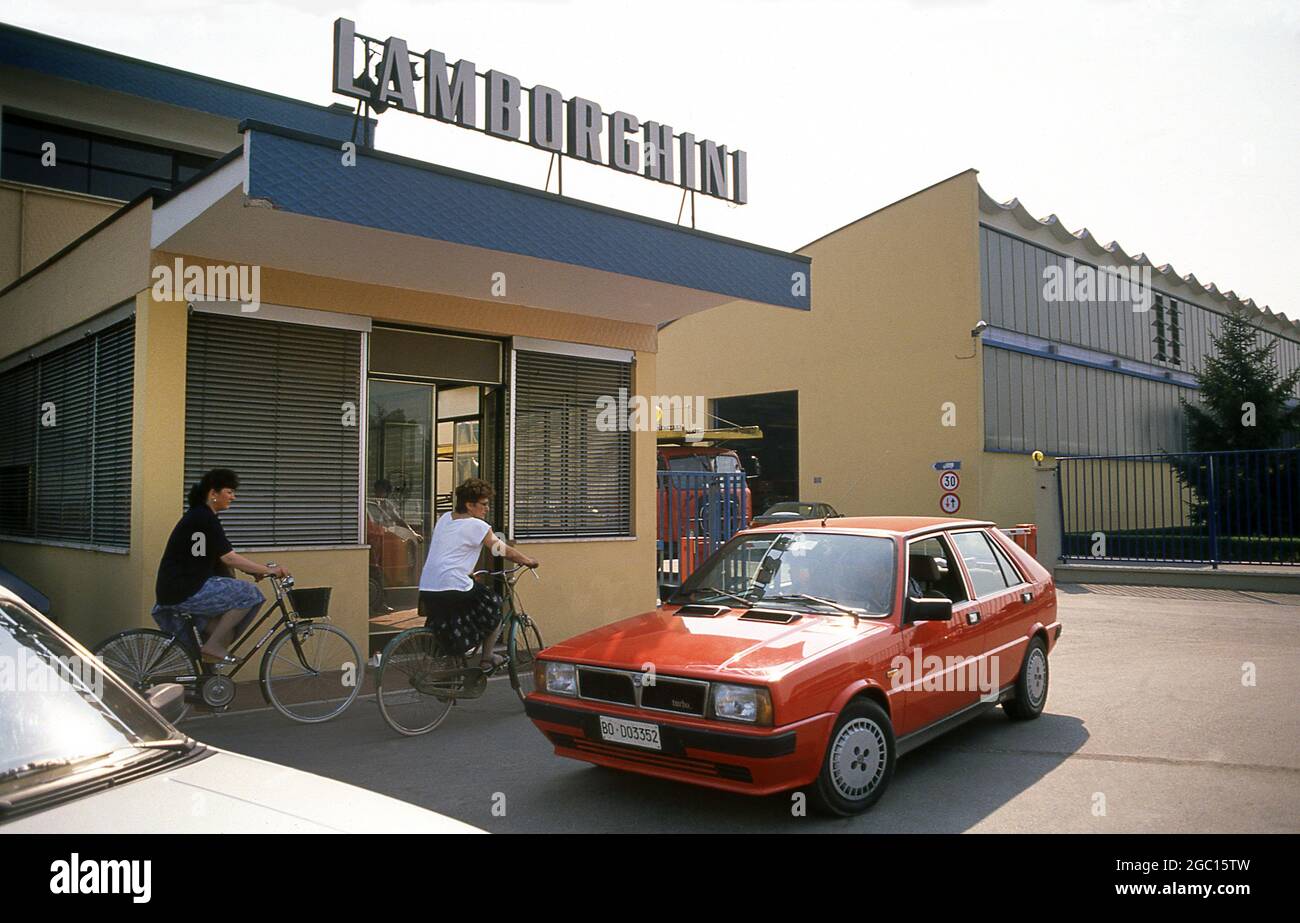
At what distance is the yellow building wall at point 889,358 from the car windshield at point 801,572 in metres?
17.3

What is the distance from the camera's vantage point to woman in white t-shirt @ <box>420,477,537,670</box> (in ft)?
22.1

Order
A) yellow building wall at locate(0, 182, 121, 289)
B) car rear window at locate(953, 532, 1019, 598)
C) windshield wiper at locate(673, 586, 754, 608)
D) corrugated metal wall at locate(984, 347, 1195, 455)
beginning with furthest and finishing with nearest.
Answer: corrugated metal wall at locate(984, 347, 1195, 455) < yellow building wall at locate(0, 182, 121, 289) < car rear window at locate(953, 532, 1019, 598) < windshield wiper at locate(673, 586, 754, 608)

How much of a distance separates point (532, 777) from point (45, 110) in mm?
14658

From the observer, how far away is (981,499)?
22.2 m

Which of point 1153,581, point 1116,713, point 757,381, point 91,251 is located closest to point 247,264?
point 91,251

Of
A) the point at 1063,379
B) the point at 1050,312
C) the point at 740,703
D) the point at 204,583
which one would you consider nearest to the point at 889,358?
the point at 1050,312

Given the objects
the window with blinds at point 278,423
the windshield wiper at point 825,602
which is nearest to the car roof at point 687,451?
the window with blinds at point 278,423

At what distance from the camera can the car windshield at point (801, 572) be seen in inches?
220

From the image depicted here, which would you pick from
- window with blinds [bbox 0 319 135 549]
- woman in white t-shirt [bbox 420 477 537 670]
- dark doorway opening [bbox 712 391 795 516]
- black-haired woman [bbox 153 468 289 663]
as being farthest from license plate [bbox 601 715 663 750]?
dark doorway opening [bbox 712 391 795 516]

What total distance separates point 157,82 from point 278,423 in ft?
33.4

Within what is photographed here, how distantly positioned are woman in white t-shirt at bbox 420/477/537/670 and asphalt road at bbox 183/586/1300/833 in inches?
27.6

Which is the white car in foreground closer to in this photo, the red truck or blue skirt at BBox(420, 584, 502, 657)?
blue skirt at BBox(420, 584, 502, 657)

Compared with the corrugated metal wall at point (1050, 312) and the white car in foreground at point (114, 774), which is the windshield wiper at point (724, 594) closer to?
the white car in foreground at point (114, 774)
